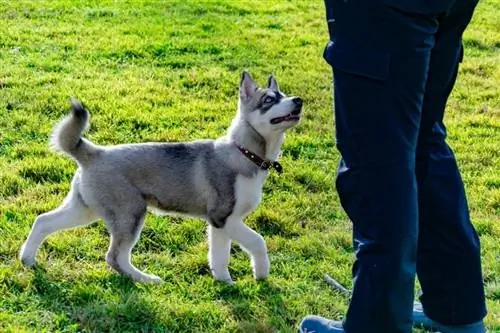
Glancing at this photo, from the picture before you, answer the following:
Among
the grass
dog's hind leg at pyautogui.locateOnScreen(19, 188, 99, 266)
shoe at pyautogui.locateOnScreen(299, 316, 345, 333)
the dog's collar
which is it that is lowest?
the grass

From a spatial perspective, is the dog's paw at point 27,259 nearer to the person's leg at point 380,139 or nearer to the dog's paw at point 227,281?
the dog's paw at point 227,281

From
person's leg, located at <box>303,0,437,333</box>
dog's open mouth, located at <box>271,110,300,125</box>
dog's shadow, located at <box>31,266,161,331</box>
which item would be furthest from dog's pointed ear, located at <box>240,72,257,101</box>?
person's leg, located at <box>303,0,437,333</box>

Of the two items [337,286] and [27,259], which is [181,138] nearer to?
[27,259]

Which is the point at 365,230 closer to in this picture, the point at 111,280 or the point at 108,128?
the point at 111,280

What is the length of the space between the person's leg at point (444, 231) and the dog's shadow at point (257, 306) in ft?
2.58

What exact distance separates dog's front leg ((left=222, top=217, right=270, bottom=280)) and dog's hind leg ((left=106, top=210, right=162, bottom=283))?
45cm

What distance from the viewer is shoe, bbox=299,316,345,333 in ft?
11.7

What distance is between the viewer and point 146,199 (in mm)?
4496

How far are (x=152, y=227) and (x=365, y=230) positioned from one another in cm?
224

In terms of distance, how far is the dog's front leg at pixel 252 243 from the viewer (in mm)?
4465

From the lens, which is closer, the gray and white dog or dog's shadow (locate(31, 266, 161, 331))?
dog's shadow (locate(31, 266, 161, 331))

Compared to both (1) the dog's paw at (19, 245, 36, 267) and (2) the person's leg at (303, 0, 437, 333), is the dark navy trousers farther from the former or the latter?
(1) the dog's paw at (19, 245, 36, 267)

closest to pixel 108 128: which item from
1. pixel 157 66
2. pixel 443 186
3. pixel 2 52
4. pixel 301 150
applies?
pixel 301 150

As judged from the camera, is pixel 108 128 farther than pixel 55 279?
Yes
